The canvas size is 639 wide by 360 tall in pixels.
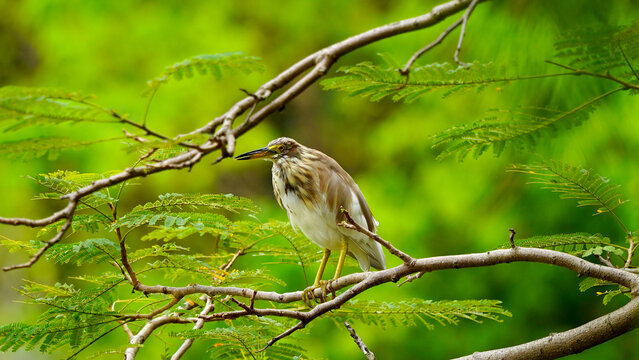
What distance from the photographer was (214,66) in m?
1.04

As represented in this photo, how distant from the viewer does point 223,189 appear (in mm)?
5227

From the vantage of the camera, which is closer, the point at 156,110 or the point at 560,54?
the point at 560,54

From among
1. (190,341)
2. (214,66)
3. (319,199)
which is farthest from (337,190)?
(214,66)

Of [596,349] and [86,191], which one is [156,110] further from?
[86,191]

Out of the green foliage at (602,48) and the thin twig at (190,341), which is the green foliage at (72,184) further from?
the green foliage at (602,48)

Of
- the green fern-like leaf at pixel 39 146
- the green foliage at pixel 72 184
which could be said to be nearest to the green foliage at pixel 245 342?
the green foliage at pixel 72 184

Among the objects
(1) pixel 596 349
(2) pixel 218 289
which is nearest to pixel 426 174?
(1) pixel 596 349

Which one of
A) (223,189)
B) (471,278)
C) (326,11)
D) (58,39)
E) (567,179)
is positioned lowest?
(471,278)

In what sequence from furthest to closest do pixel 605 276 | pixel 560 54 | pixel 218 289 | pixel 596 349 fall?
pixel 596 349 → pixel 218 289 → pixel 605 276 → pixel 560 54

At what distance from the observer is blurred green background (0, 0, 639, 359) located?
1096mm

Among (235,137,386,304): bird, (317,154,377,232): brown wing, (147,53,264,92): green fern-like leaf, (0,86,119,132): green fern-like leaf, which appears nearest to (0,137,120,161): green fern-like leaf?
(0,86,119,132): green fern-like leaf

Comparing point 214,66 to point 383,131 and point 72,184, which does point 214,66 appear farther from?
point 383,131

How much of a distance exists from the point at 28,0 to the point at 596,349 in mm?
5232

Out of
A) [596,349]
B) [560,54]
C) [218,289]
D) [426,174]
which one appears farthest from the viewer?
[426,174]
